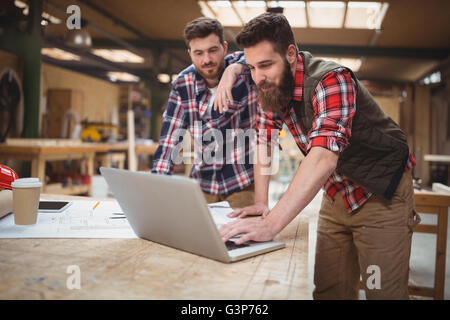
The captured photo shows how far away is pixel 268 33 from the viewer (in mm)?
1210

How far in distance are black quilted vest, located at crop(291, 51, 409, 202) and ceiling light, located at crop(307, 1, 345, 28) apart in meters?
5.55

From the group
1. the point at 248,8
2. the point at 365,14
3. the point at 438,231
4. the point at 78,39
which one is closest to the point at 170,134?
the point at 438,231

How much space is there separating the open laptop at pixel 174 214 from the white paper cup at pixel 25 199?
269mm

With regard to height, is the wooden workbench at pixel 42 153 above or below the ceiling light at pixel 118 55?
below

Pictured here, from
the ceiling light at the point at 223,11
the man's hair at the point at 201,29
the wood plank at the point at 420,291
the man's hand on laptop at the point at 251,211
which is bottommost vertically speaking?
the wood plank at the point at 420,291

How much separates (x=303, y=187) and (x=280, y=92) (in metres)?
0.37

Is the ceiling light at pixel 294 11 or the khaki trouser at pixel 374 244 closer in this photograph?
the khaki trouser at pixel 374 244

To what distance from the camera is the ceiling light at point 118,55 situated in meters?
10.2

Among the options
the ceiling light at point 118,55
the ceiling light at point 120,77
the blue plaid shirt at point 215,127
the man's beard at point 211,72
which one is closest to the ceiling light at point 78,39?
the blue plaid shirt at point 215,127

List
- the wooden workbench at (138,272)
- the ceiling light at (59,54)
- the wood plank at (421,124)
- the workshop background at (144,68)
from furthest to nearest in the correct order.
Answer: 1. the wood plank at (421,124)
2. the ceiling light at (59,54)
3. the workshop background at (144,68)
4. the wooden workbench at (138,272)

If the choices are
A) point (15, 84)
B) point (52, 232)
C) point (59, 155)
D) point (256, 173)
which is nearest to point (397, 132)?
point (256, 173)

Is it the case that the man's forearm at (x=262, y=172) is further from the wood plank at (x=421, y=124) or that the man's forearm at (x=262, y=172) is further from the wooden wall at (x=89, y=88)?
the wood plank at (x=421, y=124)

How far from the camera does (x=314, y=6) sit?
6.55m
